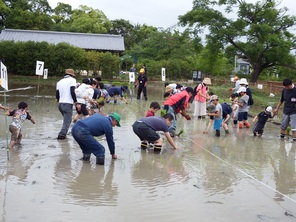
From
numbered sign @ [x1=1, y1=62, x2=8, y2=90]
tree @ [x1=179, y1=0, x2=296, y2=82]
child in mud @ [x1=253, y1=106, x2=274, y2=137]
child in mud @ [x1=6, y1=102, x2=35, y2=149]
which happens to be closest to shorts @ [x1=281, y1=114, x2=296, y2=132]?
child in mud @ [x1=253, y1=106, x2=274, y2=137]

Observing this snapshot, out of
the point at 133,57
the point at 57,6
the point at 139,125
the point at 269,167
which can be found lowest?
the point at 269,167

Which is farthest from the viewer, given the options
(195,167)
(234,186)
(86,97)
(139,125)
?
(86,97)

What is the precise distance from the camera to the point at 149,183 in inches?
245

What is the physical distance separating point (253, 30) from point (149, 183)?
2861cm

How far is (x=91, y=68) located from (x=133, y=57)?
1261 cm

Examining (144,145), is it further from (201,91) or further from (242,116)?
(201,91)

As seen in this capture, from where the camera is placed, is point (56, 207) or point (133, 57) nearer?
point (56, 207)

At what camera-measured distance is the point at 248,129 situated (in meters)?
12.9

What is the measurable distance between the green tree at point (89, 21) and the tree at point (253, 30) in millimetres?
22712

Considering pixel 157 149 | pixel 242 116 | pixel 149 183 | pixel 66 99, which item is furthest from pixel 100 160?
pixel 242 116

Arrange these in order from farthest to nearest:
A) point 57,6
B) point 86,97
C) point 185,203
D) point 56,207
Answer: point 57,6 < point 86,97 < point 185,203 < point 56,207

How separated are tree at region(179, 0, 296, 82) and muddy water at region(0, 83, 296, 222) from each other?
24.1 m

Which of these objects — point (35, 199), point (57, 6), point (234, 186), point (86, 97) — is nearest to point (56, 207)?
point (35, 199)

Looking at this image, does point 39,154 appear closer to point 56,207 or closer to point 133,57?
point 56,207
